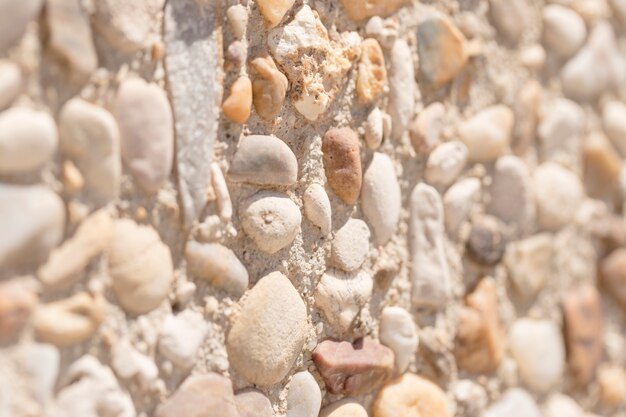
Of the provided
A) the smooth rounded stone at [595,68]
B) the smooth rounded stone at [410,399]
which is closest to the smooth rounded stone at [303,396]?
the smooth rounded stone at [410,399]

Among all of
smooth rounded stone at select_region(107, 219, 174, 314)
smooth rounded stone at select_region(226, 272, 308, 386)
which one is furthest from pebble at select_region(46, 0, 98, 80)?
smooth rounded stone at select_region(226, 272, 308, 386)

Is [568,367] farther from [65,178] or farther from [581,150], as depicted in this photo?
[65,178]

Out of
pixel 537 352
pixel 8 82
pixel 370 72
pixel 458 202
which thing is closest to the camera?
pixel 8 82

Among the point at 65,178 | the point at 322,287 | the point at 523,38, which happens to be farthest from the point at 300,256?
the point at 523,38

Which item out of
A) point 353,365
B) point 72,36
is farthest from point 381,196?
point 72,36

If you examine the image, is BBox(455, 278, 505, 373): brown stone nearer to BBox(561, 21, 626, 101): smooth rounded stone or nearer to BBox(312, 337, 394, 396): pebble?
BBox(312, 337, 394, 396): pebble

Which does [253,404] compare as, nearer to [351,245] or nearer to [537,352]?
[351,245]

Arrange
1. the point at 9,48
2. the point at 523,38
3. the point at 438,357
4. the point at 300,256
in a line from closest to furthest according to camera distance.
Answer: the point at 9,48 → the point at 300,256 → the point at 438,357 → the point at 523,38

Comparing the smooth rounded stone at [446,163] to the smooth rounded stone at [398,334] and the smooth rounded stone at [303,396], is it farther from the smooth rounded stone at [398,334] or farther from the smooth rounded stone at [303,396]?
the smooth rounded stone at [303,396]
